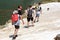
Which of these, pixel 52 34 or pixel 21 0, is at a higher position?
pixel 52 34

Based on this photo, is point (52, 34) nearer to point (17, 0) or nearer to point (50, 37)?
point (50, 37)

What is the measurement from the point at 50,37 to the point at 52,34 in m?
0.71

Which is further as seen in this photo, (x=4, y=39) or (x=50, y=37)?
(x=4, y=39)

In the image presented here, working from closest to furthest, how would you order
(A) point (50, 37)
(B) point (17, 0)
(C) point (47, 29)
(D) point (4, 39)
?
(A) point (50, 37)
(D) point (4, 39)
(C) point (47, 29)
(B) point (17, 0)

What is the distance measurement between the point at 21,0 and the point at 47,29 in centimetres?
4744

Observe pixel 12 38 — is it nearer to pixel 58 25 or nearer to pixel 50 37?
pixel 50 37

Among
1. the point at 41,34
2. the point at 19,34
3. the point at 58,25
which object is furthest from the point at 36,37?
the point at 58,25

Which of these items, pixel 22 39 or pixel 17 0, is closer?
pixel 22 39

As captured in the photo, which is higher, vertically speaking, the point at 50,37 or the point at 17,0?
the point at 50,37

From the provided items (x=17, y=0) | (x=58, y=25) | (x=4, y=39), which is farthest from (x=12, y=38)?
(x=17, y=0)

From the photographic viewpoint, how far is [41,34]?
688 inches

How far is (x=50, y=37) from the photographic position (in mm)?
16141

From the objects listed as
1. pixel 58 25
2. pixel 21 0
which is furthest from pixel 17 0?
pixel 58 25

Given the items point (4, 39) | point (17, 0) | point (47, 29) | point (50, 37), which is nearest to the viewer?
point (50, 37)
